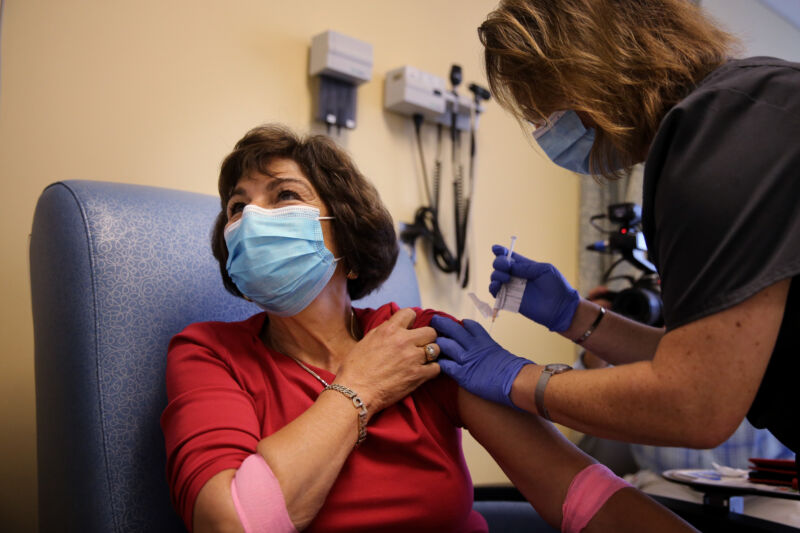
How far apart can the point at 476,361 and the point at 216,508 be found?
494mm

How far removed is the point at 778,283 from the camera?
0.68 meters

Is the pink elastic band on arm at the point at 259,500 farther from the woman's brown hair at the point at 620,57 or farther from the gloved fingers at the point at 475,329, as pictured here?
the woman's brown hair at the point at 620,57

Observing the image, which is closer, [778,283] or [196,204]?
[778,283]

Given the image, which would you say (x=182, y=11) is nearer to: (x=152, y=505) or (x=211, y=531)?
(x=152, y=505)

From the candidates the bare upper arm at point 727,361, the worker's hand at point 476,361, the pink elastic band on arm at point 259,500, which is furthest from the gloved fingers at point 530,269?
the pink elastic band on arm at point 259,500

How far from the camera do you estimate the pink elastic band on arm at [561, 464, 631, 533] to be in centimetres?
98

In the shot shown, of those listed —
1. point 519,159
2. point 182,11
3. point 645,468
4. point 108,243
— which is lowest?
point 645,468

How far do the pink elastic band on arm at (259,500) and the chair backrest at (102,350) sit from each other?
340 millimetres

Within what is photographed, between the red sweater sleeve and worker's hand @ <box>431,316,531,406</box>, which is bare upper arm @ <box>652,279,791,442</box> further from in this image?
the red sweater sleeve

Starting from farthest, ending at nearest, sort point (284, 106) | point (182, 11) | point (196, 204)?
point (284, 106) < point (182, 11) < point (196, 204)

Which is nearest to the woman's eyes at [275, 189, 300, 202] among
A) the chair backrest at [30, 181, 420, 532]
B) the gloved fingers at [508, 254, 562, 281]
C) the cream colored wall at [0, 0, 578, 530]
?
the chair backrest at [30, 181, 420, 532]

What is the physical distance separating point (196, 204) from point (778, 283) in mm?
1148

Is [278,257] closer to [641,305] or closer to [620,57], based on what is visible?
[620,57]

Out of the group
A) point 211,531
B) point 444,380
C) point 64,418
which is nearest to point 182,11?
point 64,418
